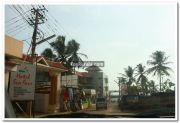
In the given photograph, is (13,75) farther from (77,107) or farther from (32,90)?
(77,107)

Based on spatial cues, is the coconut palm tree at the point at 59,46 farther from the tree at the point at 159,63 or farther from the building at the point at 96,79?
the building at the point at 96,79

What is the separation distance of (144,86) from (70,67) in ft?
57.5

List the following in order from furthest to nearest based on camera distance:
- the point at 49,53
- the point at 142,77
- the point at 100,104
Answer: the point at 142,77
the point at 49,53
the point at 100,104

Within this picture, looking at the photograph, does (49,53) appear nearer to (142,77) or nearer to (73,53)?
(73,53)

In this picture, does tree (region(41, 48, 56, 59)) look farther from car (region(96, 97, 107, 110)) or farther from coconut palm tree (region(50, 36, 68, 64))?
car (region(96, 97, 107, 110))

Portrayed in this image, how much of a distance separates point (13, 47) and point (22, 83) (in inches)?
103

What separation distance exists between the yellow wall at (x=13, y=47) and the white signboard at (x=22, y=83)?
1.82 metres

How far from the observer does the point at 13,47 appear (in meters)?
13.3

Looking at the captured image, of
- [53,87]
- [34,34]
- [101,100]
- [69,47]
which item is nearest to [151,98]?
[101,100]

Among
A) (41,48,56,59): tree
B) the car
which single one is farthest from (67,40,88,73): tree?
the car

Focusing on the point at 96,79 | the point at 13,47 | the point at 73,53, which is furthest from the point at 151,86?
the point at 13,47

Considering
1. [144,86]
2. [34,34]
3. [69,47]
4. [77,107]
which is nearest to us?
[34,34]

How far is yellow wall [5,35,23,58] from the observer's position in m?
12.7
